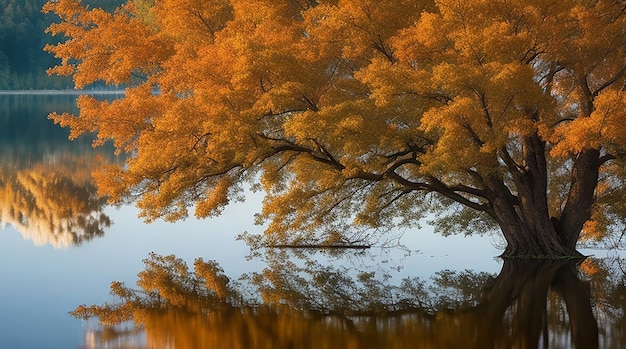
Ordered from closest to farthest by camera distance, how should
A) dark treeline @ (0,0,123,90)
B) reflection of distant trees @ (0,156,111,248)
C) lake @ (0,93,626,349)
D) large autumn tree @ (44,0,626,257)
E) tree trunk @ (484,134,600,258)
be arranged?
lake @ (0,93,626,349) → large autumn tree @ (44,0,626,257) → tree trunk @ (484,134,600,258) → reflection of distant trees @ (0,156,111,248) → dark treeline @ (0,0,123,90)

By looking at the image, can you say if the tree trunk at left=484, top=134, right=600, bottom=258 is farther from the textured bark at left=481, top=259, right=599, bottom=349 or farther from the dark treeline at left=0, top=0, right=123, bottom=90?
the dark treeline at left=0, top=0, right=123, bottom=90

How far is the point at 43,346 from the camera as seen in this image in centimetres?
1340

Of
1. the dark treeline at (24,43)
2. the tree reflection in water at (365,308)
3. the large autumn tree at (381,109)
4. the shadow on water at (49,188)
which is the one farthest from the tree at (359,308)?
the dark treeline at (24,43)

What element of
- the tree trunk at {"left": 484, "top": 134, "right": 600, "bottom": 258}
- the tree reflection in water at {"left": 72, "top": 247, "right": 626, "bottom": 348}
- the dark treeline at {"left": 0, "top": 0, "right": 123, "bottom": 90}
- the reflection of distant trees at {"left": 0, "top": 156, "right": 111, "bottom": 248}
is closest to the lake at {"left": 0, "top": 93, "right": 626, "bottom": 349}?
the tree reflection in water at {"left": 72, "top": 247, "right": 626, "bottom": 348}

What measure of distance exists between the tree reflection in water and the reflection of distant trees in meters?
4.60

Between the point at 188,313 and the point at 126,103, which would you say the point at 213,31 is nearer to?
the point at 126,103

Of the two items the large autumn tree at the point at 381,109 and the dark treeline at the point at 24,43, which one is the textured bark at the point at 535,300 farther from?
the dark treeline at the point at 24,43

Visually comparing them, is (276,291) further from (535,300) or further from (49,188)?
(49,188)

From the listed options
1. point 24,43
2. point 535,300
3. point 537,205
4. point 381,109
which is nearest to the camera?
point 535,300

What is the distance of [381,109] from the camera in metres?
18.6

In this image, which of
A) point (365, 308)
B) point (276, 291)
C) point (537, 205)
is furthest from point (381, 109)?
point (537, 205)

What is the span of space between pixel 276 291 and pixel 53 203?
1441 cm

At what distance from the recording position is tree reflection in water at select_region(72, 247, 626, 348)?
45.3 feet

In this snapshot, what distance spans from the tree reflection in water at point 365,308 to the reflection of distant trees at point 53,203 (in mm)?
4599
